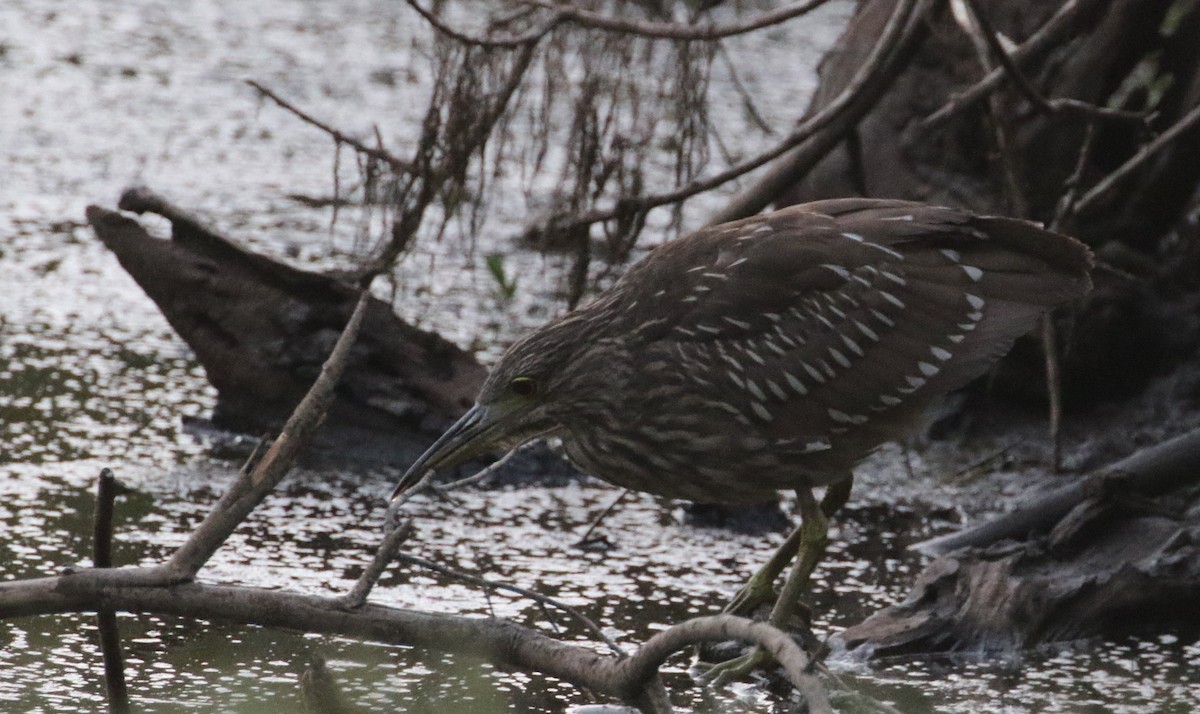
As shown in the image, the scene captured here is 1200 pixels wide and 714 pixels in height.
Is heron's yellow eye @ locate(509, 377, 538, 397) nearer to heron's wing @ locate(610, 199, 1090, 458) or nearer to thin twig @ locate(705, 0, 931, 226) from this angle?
heron's wing @ locate(610, 199, 1090, 458)

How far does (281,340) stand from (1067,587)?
241 cm

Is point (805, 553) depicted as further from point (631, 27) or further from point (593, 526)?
point (631, 27)

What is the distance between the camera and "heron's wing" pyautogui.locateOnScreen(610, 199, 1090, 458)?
3.96 m

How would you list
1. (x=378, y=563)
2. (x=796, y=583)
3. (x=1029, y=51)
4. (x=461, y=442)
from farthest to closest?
(x=1029, y=51)
(x=796, y=583)
(x=461, y=442)
(x=378, y=563)

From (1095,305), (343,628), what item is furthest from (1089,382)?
(343,628)

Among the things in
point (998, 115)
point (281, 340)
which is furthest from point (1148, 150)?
point (281, 340)

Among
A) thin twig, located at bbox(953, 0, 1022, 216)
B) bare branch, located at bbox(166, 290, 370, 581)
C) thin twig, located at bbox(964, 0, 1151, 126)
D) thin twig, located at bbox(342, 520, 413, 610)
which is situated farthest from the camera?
thin twig, located at bbox(953, 0, 1022, 216)

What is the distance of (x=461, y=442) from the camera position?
12.6 feet

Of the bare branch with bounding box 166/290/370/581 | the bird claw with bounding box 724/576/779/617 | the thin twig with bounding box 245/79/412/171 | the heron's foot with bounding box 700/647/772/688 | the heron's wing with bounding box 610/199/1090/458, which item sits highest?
the thin twig with bounding box 245/79/412/171

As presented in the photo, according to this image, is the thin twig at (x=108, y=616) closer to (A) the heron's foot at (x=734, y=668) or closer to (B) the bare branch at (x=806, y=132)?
(A) the heron's foot at (x=734, y=668)

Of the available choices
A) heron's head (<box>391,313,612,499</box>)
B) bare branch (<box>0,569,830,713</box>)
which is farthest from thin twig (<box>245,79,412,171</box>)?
bare branch (<box>0,569,830,713</box>)

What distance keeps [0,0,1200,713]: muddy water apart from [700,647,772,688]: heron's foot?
0.05m

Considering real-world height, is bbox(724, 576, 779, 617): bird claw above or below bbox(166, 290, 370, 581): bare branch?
below

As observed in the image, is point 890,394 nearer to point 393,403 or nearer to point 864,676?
point 864,676
